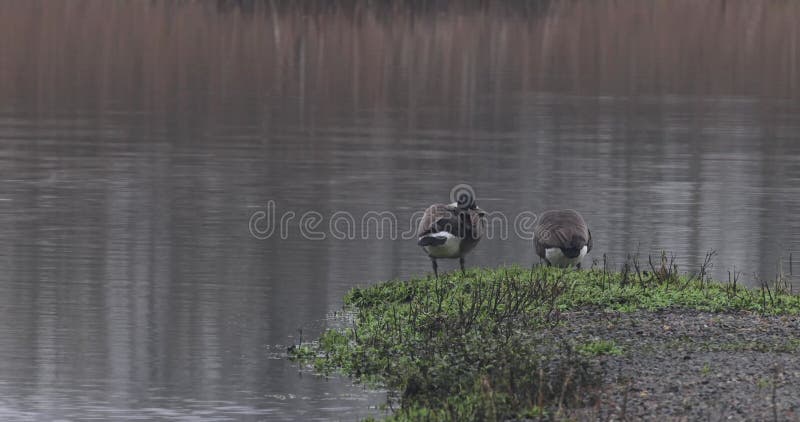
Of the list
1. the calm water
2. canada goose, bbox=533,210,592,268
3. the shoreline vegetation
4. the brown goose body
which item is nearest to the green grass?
the shoreline vegetation

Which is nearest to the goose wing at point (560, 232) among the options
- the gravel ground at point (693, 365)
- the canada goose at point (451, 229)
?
the canada goose at point (451, 229)

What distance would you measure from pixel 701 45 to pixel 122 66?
2436 cm

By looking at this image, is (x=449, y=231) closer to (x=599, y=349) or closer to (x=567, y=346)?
(x=599, y=349)

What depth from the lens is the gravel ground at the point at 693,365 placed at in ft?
44.5

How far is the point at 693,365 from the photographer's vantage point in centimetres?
1520

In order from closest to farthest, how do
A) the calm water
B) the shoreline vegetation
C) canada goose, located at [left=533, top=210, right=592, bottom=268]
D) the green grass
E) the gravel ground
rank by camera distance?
1. the gravel ground
2. the shoreline vegetation
3. the green grass
4. the calm water
5. canada goose, located at [left=533, top=210, right=592, bottom=268]

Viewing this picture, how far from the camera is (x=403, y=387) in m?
15.4

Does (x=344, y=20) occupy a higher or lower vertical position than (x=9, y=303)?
higher

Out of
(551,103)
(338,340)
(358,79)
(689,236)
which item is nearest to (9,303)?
(338,340)

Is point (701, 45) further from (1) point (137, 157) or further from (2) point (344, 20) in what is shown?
(1) point (137, 157)

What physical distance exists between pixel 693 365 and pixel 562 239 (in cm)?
449

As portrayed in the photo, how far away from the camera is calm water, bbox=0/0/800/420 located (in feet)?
59.4

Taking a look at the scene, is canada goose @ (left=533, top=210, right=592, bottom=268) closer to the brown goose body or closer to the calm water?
the brown goose body

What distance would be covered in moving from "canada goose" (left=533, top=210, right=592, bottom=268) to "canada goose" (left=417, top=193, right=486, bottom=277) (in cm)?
77
